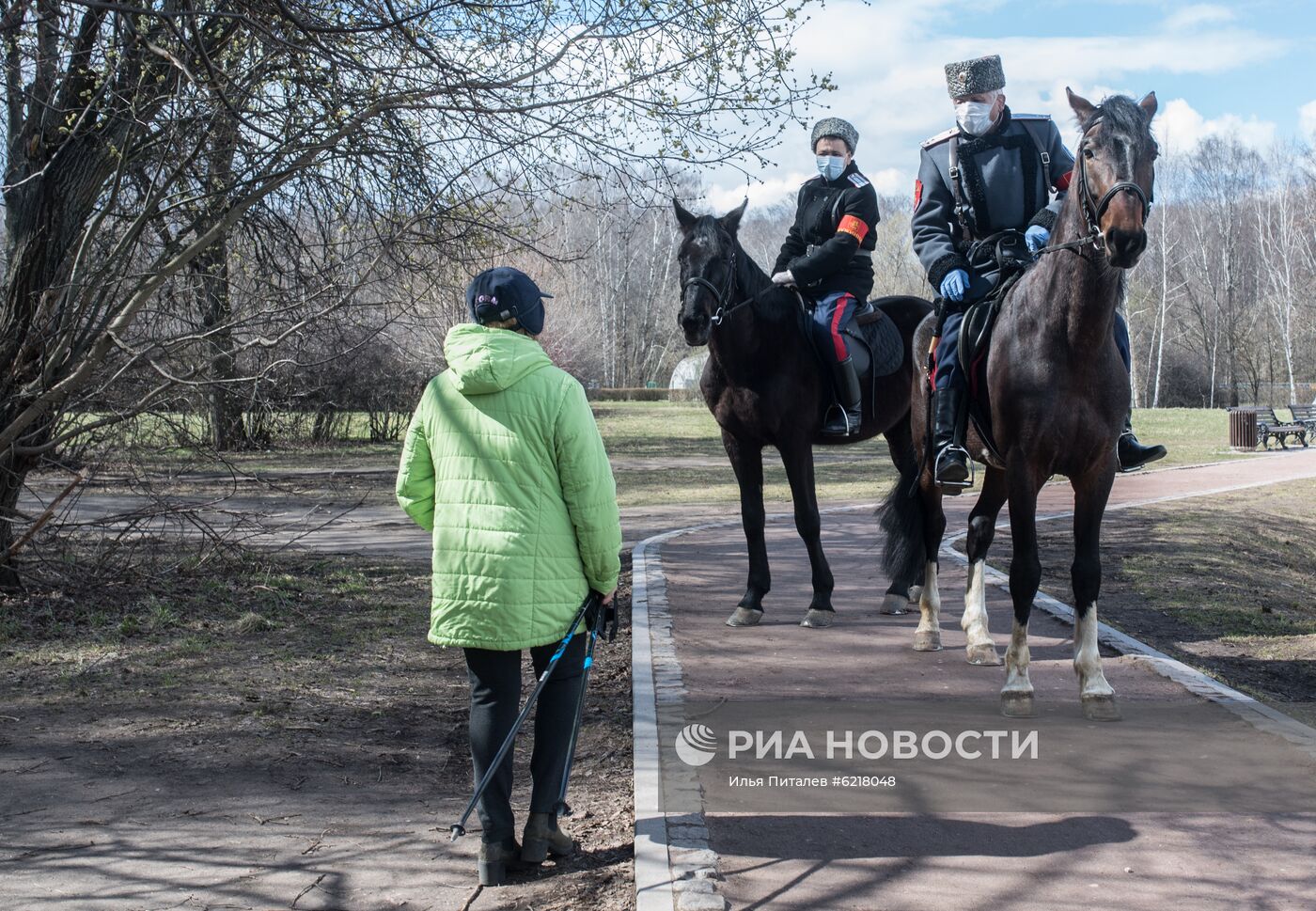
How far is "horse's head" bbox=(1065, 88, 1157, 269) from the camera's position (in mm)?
5418

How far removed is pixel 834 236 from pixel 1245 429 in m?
24.5

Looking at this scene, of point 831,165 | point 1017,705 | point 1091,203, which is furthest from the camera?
point 831,165

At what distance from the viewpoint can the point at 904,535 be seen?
839cm

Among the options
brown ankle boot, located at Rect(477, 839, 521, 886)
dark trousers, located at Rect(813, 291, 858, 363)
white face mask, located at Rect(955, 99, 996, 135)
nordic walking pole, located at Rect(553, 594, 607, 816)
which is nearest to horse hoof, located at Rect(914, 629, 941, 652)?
dark trousers, located at Rect(813, 291, 858, 363)

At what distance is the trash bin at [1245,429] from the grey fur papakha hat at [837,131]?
951 inches

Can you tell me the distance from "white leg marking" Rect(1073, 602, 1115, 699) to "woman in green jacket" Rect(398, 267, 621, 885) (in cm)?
283

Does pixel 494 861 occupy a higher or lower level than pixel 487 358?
lower

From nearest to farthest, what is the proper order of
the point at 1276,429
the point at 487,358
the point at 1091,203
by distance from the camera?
the point at 487,358, the point at 1091,203, the point at 1276,429

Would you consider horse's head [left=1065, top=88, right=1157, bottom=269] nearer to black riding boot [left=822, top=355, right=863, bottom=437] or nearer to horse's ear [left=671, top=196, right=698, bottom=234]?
black riding boot [left=822, top=355, right=863, bottom=437]

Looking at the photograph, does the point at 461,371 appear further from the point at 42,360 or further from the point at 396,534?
the point at 396,534

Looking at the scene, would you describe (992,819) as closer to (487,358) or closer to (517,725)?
(517,725)

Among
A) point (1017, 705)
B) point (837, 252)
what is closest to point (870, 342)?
point (837, 252)

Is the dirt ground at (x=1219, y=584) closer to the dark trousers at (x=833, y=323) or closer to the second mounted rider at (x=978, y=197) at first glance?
the second mounted rider at (x=978, y=197)

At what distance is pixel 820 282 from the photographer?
8.66 meters
